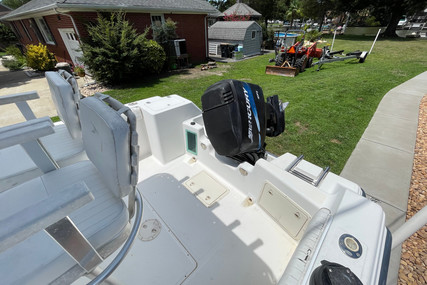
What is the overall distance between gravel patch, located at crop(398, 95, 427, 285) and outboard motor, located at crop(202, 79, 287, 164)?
60.6 inches

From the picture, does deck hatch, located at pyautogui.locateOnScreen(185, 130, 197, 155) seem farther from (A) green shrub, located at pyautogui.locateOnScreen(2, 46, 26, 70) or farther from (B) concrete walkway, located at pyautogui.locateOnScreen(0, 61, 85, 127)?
(A) green shrub, located at pyautogui.locateOnScreen(2, 46, 26, 70)

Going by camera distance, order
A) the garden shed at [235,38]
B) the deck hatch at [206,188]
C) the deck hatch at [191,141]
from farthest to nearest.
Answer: the garden shed at [235,38] < the deck hatch at [191,141] < the deck hatch at [206,188]

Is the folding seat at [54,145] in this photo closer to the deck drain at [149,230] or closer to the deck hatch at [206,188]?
the deck drain at [149,230]

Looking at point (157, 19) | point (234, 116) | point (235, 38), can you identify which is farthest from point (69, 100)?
point (235, 38)

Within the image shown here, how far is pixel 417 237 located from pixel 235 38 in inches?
437

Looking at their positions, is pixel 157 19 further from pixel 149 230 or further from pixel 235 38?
pixel 149 230

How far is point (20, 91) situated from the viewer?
586cm

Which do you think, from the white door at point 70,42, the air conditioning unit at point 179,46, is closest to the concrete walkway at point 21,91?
the white door at point 70,42

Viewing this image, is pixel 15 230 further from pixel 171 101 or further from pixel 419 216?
pixel 171 101

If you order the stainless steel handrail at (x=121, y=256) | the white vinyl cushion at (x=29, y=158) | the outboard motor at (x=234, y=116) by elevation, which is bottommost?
the white vinyl cushion at (x=29, y=158)

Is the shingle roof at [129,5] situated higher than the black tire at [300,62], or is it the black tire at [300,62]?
the shingle roof at [129,5]

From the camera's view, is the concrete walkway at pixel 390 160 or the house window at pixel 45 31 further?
the house window at pixel 45 31

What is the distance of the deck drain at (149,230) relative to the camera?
143cm

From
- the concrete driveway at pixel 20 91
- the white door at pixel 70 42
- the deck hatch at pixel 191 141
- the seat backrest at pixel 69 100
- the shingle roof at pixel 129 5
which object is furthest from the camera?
the white door at pixel 70 42
